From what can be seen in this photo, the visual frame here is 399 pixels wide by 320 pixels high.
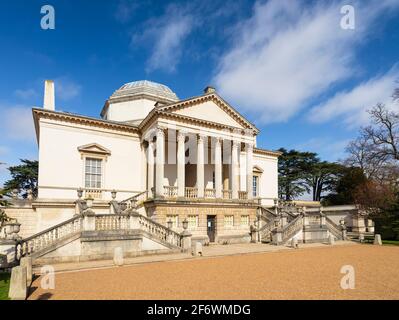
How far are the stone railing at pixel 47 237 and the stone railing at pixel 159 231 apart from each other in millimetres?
3281

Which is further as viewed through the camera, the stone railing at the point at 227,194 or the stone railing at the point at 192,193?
the stone railing at the point at 227,194

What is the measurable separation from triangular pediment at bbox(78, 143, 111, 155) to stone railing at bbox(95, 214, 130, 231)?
8075 millimetres

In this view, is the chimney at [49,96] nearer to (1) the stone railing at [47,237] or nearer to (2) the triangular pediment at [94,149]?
(2) the triangular pediment at [94,149]

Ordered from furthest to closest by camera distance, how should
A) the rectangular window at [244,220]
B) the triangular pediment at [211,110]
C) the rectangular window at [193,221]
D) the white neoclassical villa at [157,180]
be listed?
the rectangular window at [244,220]
the triangular pediment at [211,110]
the rectangular window at [193,221]
the white neoclassical villa at [157,180]

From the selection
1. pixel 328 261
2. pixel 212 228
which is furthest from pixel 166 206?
pixel 328 261

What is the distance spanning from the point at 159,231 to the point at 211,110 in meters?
12.1

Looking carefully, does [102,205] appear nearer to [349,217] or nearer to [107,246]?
[107,246]

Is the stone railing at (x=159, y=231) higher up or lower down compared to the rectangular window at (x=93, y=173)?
lower down

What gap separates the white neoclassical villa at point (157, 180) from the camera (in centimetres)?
1917

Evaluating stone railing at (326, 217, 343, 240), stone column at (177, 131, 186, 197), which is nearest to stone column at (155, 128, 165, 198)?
stone column at (177, 131, 186, 197)

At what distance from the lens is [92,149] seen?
21.6 m

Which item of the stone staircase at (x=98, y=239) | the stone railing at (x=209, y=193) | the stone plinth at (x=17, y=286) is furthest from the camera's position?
the stone railing at (x=209, y=193)

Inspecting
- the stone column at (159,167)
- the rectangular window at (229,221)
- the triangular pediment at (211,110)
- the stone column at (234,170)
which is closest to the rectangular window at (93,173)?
the stone column at (159,167)

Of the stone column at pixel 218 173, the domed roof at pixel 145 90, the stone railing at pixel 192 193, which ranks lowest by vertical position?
the stone railing at pixel 192 193
